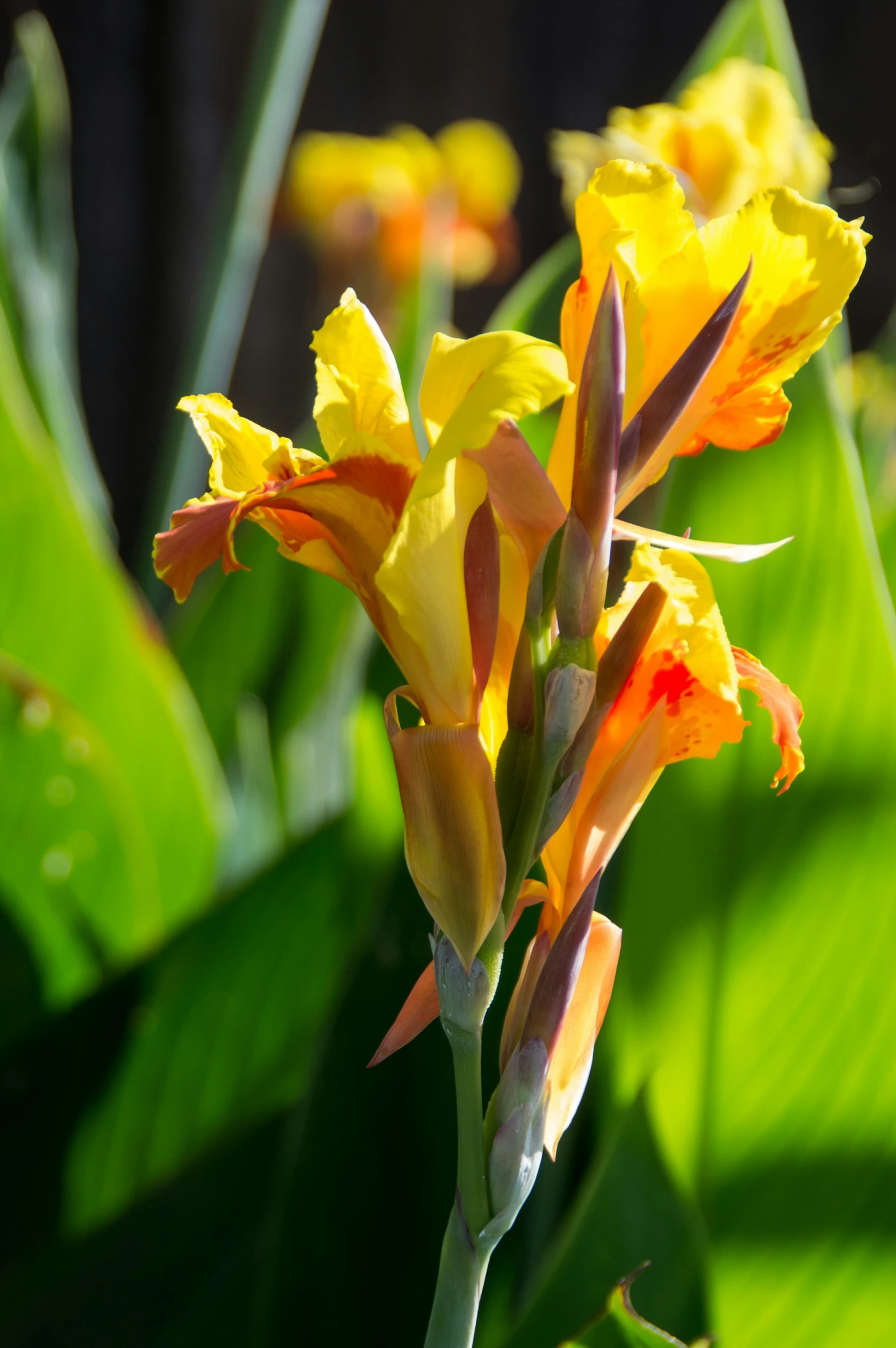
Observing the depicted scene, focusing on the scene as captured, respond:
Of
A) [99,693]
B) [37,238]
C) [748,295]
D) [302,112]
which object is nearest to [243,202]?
[37,238]

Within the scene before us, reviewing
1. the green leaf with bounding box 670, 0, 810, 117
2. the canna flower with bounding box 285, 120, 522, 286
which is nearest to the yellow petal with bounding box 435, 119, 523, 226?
the canna flower with bounding box 285, 120, 522, 286

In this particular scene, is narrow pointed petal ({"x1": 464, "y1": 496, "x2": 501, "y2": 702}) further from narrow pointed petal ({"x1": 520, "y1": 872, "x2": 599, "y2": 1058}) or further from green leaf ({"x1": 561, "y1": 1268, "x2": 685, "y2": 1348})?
green leaf ({"x1": 561, "y1": 1268, "x2": 685, "y2": 1348})

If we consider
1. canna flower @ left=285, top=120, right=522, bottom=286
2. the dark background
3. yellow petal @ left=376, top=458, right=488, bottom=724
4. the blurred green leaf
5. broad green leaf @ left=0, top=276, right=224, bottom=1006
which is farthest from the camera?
the dark background

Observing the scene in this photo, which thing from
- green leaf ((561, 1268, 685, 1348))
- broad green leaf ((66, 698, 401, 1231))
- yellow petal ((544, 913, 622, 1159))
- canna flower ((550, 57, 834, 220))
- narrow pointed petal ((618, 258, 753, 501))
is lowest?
broad green leaf ((66, 698, 401, 1231))

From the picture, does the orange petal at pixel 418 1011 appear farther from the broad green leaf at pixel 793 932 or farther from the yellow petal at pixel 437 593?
the broad green leaf at pixel 793 932

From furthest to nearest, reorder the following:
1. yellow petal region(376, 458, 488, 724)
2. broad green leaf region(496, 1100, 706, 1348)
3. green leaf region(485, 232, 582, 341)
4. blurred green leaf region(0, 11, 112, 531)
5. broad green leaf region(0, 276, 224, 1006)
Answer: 1. blurred green leaf region(0, 11, 112, 531)
2. broad green leaf region(0, 276, 224, 1006)
3. green leaf region(485, 232, 582, 341)
4. broad green leaf region(496, 1100, 706, 1348)
5. yellow petal region(376, 458, 488, 724)

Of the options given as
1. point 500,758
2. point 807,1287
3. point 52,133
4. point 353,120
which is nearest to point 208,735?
point 52,133

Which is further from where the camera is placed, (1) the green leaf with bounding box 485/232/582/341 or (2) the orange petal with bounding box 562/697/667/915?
(1) the green leaf with bounding box 485/232/582/341
